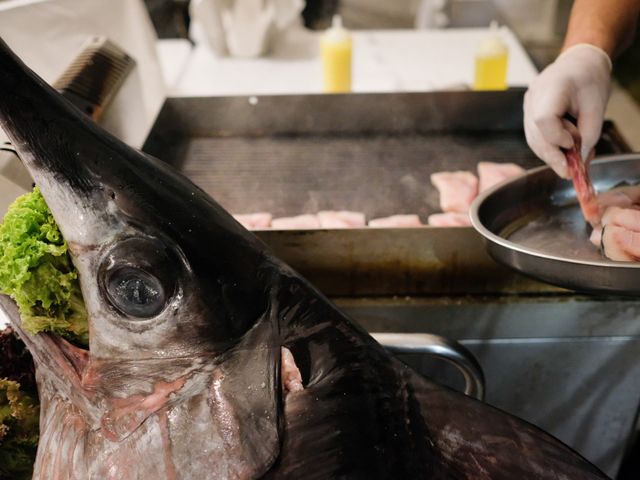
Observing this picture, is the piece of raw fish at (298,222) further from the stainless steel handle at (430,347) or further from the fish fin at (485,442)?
the fish fin at (485,442)

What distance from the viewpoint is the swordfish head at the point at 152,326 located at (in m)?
0.91

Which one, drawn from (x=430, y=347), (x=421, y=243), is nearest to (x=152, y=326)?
(x=430, y=347)

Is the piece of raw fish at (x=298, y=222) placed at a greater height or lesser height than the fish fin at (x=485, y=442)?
lesser

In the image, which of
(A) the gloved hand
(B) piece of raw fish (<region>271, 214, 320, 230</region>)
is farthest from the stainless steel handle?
(B) piece of raw fish (<region>271, 214, 320, 230</region>)

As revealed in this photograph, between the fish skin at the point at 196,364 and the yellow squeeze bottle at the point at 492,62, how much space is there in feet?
9.79

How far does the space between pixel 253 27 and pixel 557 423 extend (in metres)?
3.35

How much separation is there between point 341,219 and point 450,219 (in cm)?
48

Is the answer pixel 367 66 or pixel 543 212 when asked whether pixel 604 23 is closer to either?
pixel 543 212

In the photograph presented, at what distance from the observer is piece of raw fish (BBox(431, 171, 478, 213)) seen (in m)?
2.72

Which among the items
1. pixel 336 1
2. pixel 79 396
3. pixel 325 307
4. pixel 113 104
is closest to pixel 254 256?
pixel 325 307

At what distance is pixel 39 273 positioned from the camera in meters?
0.99

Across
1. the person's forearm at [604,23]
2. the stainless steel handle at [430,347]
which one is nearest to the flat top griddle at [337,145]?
the person's forearm at [604,23]

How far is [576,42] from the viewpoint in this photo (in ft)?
7.43

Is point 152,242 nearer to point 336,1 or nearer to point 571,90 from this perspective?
point 571,90
